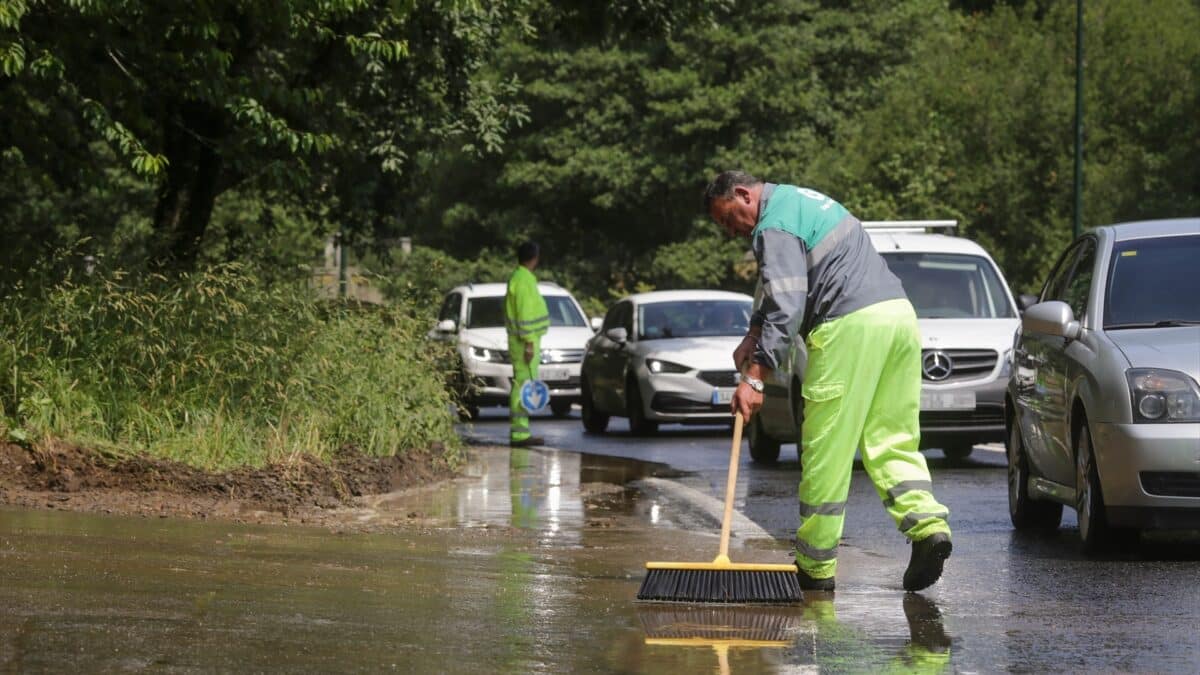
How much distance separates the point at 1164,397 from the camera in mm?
9219

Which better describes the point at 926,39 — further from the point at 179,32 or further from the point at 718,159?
the point at 179,32

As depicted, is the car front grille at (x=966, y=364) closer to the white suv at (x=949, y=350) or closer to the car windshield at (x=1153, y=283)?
the white suv at (x=949, y=350)

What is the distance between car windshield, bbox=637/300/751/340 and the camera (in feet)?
70.4

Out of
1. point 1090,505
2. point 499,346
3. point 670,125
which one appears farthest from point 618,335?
point 670,125

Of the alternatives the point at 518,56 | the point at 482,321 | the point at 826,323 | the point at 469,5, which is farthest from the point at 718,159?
the point at 826,323

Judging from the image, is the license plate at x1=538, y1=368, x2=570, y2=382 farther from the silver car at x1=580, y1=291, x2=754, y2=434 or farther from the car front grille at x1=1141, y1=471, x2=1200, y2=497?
the car front grille at x1=1141, y1=471, x2=1200, y2=497

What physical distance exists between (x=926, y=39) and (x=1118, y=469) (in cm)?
4888

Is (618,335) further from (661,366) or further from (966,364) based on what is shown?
(966,364)

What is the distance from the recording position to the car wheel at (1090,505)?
9508mm

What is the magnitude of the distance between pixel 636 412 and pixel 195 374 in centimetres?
890

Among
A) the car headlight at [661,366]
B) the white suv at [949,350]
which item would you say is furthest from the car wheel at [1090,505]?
the car headlight at [661,366]

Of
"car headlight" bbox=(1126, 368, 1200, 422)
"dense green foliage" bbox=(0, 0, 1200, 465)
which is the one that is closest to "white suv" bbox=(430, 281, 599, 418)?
"dense green foliage" bbox=(0, 0, 1200, 465)

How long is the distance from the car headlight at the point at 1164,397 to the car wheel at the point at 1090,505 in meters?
0.36

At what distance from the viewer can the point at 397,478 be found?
506 inches
